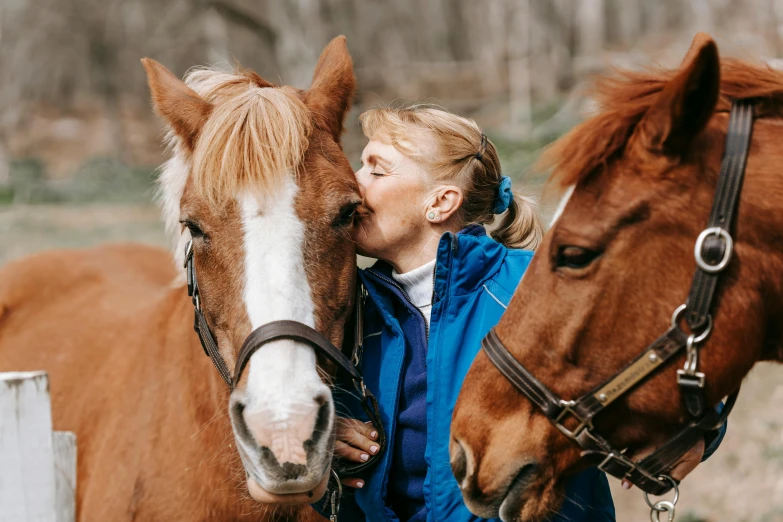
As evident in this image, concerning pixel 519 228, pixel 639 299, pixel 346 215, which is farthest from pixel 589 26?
pixel 639 299

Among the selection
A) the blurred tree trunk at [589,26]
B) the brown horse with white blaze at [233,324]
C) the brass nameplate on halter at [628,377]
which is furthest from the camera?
the blurred tree trunk at [589,26]

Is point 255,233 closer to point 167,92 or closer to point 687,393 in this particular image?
point 167,92

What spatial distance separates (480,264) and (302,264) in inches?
22.5

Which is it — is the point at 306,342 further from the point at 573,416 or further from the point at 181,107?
the point at 181,107

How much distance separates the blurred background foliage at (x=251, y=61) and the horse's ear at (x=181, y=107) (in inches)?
324

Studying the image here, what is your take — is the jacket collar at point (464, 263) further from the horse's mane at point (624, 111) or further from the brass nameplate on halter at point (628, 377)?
the brass nameplate on halter at point (628, 377)

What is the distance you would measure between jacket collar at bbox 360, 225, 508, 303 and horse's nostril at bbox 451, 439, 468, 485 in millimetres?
559

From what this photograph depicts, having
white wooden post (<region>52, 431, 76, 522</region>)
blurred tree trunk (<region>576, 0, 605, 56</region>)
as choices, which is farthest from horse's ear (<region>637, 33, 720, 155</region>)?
blurred tree trunk (<region>576, 0, 605, 56</region>)

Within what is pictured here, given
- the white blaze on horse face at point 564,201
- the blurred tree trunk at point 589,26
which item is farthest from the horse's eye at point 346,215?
the blurred tree trunk at point 589,26

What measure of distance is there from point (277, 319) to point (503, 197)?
106cm

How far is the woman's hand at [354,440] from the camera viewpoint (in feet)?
7.54

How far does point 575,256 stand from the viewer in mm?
1840

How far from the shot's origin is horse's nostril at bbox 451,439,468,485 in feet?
6.35

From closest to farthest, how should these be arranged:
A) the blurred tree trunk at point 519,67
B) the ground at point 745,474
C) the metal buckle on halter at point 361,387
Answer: the metal buckle on halter at point 361,387 → the ground at point 745,474 → the blurred tree trunk at point 519,67
